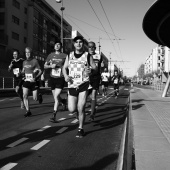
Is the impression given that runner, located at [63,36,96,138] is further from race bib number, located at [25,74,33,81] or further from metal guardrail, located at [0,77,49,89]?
metal guardrail, located at [0,77,49,89]

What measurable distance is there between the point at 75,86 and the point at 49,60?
2187 millimetres

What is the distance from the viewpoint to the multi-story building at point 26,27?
39.8 metres

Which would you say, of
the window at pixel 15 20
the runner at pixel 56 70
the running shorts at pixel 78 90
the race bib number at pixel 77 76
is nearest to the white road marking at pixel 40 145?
the running shorts at pixel 78 90

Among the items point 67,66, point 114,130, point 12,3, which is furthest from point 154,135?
point 12,3

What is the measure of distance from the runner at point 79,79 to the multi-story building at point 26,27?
28.2 m

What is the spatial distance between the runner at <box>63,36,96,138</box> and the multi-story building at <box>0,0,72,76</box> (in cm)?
2824

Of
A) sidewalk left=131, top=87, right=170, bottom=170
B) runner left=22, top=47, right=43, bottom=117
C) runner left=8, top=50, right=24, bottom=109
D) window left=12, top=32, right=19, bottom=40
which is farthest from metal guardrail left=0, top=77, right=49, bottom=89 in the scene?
window left=12, top=32, right=19, bottom=40

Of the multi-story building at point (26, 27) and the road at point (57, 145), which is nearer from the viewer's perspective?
the road at point (57, 145)

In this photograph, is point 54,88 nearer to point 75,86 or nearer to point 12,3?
point 75,86

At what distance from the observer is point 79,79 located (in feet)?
16.8

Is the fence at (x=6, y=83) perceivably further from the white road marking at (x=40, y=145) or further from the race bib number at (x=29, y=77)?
the white road marking at (x=40, y=145)

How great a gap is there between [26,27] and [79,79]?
145 feet

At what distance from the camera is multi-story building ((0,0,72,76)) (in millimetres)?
39844

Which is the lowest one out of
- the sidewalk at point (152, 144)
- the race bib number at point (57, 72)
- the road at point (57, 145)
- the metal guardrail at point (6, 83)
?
the road at point (57, 145)
